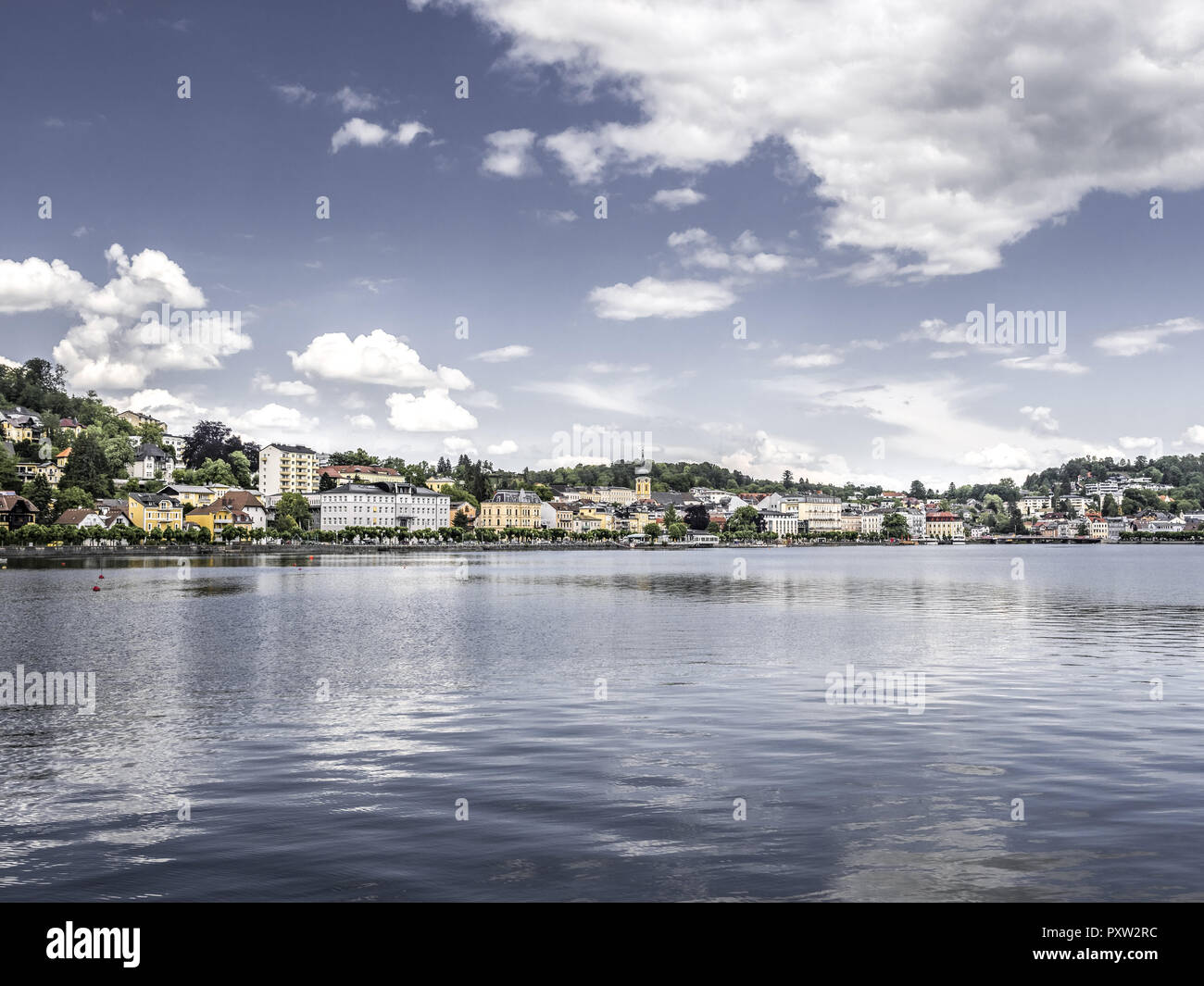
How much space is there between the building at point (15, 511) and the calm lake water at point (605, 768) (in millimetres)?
171258

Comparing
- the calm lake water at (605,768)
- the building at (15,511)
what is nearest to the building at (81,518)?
the building at (15,511)

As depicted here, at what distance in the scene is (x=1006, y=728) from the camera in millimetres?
23547

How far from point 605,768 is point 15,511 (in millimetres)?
208945

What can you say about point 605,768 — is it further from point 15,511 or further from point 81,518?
point 15,511

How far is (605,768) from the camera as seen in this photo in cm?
1952

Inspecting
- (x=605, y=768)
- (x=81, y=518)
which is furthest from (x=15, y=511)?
(x=605, y=768)

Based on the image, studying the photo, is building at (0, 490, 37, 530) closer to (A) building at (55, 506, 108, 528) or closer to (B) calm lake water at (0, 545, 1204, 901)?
(A) building at (55, 506, 108, 528)

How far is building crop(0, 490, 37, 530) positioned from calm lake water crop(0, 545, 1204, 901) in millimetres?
171258

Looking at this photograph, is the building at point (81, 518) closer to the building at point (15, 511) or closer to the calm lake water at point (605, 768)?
the building at point (15, 511)

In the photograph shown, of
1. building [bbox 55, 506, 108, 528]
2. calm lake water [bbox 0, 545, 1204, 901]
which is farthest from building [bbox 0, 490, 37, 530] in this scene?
calm lake water [bbox 0, 545, 1204, 901]

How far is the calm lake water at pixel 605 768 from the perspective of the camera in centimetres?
1338

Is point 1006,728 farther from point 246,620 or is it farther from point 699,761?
point 246,620

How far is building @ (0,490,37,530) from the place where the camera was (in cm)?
19275
